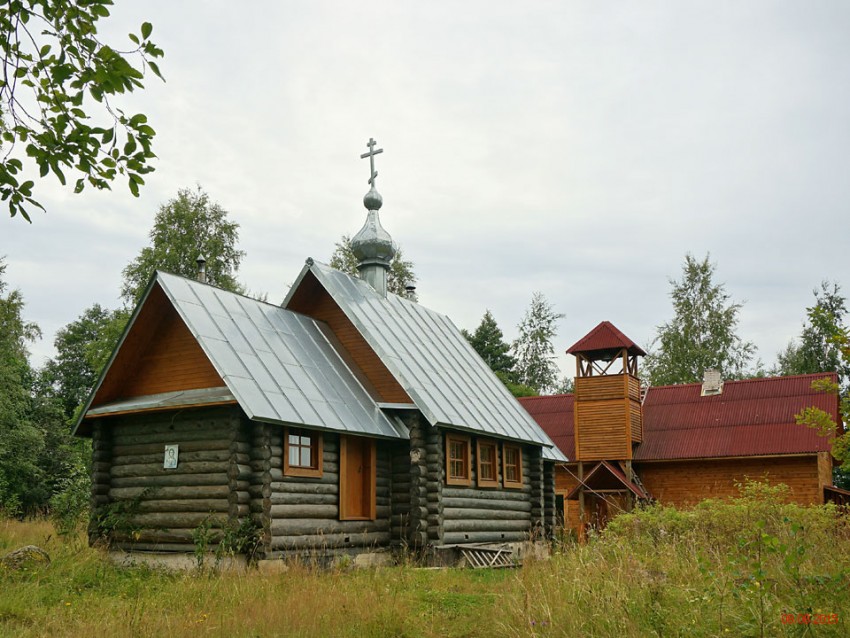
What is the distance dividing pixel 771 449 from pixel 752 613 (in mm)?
22663

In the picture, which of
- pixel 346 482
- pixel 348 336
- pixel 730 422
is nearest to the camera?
pixel 346 482

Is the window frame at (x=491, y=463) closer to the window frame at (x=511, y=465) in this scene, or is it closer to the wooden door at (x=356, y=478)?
A: the window frame at (x=511, y=465)

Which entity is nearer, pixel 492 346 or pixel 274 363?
pixel 274 363

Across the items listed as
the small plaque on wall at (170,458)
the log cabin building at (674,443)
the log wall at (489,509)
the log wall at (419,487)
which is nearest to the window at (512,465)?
the log wall at (489,509)

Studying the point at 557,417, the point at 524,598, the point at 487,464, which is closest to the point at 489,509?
the point at 487,464

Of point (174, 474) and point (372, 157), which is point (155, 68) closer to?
point (174, 474)

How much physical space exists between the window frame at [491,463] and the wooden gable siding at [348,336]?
294 centimetres

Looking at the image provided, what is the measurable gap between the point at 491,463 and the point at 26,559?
431 inches

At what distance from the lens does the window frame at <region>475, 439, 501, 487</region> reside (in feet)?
66.8

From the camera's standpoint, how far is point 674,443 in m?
30.6

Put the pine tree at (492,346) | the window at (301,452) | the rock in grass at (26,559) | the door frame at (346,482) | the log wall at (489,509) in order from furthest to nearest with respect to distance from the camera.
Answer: the pine tree at (492,346)
the log wall at (489,509)
the door frame at (346,482)
the window at (301,452)
the rock in grass at (26,559)

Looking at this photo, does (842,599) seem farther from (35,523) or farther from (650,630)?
(35,523)

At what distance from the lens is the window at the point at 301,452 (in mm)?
15617

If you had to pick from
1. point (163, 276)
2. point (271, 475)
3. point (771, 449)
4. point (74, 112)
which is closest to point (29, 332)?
point (163, 276)
